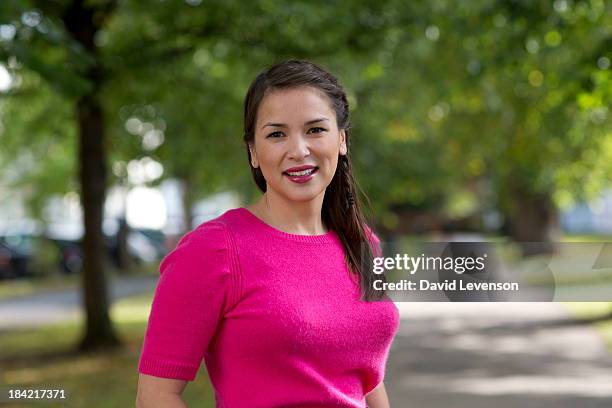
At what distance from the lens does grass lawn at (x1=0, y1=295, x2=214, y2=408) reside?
32.3 feet

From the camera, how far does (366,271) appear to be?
7.57ft

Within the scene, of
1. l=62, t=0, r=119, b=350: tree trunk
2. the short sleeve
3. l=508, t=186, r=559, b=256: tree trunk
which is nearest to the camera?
the short sleeve

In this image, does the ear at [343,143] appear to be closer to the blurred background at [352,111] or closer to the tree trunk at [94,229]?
the blurred background at [352,111]

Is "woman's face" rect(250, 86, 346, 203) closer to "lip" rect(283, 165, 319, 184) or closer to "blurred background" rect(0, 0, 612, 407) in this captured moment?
"lip" rect(283, 165, 319, 184)

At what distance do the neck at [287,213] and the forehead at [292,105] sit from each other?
0.64 feet

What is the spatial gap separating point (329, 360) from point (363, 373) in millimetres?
163

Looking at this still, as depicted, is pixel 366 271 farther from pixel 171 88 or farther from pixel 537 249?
pixel 171 88

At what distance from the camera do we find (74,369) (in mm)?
11922

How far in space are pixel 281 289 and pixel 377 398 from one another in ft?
1.75

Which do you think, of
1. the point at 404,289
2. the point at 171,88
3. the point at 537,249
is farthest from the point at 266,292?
the point at 171,88

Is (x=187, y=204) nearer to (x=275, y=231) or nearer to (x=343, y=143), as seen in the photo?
(x=343, y=143)

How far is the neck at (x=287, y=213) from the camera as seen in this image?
2225 millimetres

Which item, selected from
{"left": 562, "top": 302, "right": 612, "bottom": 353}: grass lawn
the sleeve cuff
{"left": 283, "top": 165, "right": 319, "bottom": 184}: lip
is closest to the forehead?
{"left": 283, "top": 165, "right": 319, "bottom": 184}: lip

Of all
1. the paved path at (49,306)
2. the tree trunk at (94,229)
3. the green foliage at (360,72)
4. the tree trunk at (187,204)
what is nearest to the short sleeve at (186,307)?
the green foliage at (360,72)
